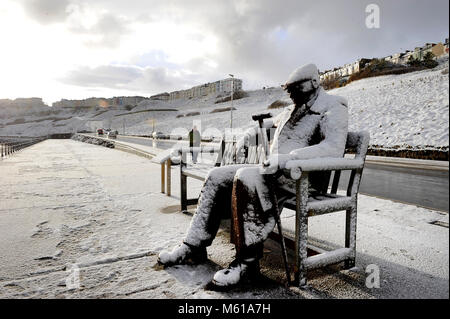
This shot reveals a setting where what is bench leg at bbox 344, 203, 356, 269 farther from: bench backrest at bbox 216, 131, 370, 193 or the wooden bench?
bench backrest at bbox 216, 131, 370, 193

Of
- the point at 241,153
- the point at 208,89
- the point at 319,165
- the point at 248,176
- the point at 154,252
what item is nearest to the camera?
the point at 319,165

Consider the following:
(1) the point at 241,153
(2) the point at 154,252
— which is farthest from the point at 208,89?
(2) the point at 154,252

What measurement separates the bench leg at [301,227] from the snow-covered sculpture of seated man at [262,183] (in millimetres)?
165

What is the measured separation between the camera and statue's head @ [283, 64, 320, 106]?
219 cm

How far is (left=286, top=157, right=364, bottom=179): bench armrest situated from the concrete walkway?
68 cm

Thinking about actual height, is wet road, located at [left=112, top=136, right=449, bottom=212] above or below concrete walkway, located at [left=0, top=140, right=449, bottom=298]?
above

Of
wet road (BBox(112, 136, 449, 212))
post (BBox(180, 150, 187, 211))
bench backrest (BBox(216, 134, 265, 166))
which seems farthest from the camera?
wet road (BBox(112, 136, 449, 212))

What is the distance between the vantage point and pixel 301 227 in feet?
6.23

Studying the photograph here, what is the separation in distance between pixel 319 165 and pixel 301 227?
0.43 metres

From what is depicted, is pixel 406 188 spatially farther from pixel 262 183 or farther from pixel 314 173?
pixel 262 183

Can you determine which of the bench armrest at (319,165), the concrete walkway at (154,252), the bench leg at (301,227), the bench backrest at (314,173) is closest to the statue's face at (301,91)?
A: the bench backrest at (314,173)

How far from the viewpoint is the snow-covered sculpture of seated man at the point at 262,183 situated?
1.94 metres

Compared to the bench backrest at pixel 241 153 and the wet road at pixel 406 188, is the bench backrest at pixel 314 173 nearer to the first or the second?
the bench backrest at pixel 241 153

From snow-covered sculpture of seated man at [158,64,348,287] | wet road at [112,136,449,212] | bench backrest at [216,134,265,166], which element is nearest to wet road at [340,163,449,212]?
wet road at [112,136,449,212]
